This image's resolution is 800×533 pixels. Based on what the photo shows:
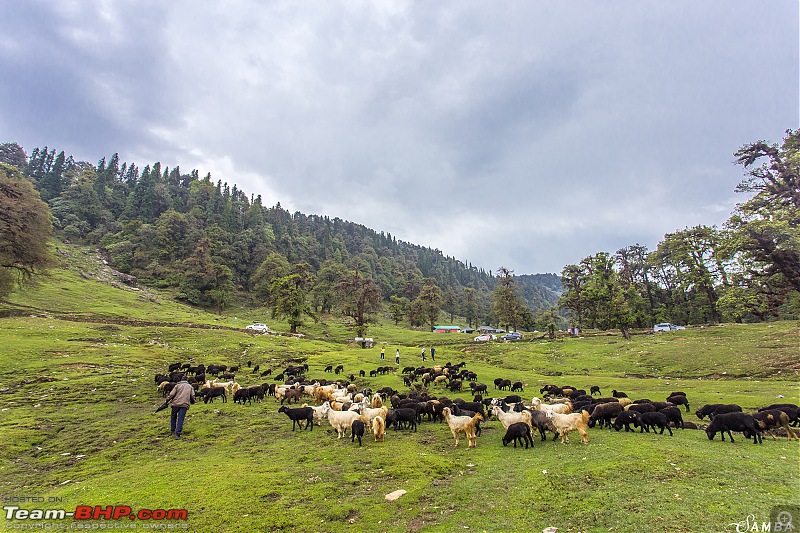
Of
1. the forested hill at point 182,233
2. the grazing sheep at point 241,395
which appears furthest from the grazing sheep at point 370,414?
the forested hill at point 182,233

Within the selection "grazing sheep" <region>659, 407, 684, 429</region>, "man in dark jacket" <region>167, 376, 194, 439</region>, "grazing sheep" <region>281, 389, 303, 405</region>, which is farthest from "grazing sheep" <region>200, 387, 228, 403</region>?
"grazing sheep" <region>659, 407, 684, 429</region>

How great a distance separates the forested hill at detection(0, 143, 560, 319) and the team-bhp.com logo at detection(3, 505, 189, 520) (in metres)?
95.4

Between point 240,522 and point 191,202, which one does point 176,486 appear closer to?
point 240,522

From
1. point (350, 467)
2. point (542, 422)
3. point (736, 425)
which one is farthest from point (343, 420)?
point (736, 425)

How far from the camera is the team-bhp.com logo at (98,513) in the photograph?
7.14 metres

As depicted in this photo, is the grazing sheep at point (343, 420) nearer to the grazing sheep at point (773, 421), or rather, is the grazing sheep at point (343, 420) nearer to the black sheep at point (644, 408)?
the black sheep at point (644, 408)

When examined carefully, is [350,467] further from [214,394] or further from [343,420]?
[214,394]

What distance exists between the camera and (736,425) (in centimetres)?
1202

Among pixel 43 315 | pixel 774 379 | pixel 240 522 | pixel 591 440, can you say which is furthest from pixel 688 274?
pixel 43 315

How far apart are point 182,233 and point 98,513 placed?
13078 centimetres

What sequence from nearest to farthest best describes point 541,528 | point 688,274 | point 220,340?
point 541,528, point 220,340, point 688,274

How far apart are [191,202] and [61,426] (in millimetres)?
148548

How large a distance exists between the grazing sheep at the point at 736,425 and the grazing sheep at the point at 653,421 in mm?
1218

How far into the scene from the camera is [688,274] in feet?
182
